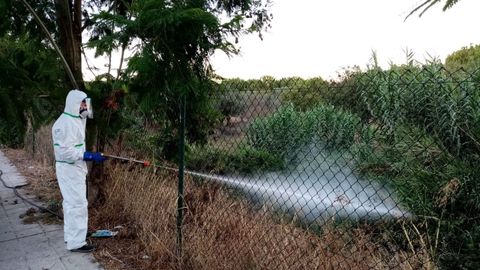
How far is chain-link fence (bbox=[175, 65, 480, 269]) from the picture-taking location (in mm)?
3041

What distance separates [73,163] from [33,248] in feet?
3.49

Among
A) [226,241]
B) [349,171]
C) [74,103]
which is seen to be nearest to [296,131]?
[349,171]

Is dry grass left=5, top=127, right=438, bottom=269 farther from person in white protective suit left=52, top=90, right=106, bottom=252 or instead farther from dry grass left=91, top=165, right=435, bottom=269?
person in white protective suit left=52, top=90, right=106, bottom=252

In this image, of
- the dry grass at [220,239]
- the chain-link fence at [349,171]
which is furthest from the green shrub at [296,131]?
the dry grass at [220,239]

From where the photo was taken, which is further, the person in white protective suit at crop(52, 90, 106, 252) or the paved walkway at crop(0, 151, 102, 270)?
the person in white protective suit at crop(52, 90, 106, 252)

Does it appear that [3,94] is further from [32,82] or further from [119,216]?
[119,216]

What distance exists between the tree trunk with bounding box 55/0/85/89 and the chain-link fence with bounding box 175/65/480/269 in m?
2.03

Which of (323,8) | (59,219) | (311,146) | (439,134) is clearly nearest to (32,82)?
(59,219)

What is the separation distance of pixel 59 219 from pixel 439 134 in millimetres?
4874

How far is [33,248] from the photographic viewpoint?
4086 millimetres

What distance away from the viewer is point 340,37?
553 cm

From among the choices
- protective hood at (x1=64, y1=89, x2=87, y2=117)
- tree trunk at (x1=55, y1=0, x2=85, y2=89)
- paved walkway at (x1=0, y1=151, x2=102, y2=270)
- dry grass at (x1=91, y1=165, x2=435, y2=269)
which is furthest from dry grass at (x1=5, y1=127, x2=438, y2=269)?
tree trunk at (x1=55, y1=0, x2=85, y2=89)

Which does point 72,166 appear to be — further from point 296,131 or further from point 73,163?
point 296,131

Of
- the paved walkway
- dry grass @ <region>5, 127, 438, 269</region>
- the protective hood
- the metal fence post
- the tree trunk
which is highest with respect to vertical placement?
the tree trunk
